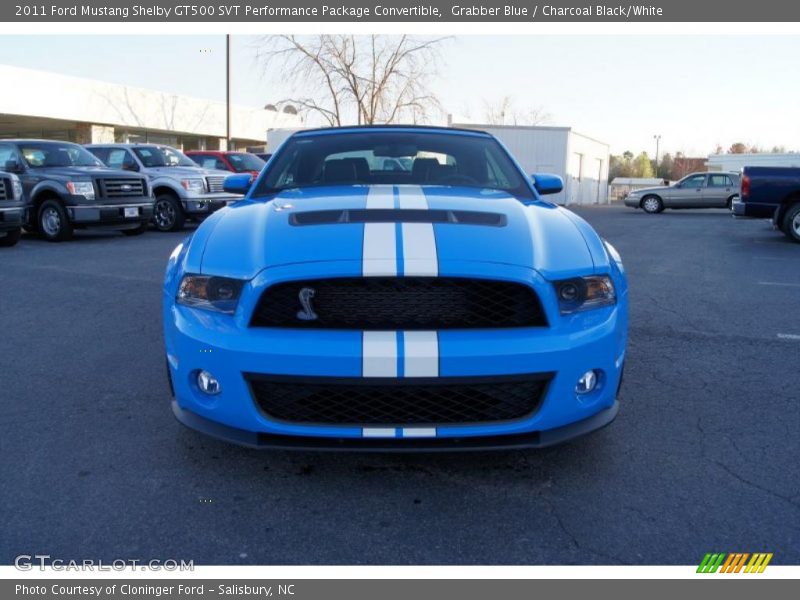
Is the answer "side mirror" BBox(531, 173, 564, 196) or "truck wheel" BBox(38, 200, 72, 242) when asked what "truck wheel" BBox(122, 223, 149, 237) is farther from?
"side mirror" BBox(531, 173, 564, 196)

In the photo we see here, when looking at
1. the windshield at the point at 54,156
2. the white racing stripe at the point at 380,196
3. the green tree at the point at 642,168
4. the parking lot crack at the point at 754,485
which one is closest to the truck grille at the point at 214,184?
the windshield at the point at 54,156

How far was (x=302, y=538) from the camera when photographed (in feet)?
7.64

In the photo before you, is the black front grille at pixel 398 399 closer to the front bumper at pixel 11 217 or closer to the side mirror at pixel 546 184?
the side mirror at pixel 546 184

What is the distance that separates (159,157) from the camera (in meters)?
14.0

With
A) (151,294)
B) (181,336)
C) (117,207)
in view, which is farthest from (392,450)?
(117,207)

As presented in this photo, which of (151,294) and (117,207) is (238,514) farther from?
(117,207)

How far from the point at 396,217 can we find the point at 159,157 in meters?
12.2

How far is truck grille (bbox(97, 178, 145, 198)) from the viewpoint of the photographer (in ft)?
38.3

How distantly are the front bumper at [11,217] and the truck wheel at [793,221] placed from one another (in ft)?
42.1

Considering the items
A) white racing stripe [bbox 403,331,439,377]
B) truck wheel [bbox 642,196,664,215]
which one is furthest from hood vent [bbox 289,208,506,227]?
truck wheel [bbox 642,196,664,215]

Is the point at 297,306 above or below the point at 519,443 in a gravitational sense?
above

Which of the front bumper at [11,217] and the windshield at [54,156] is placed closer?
the front bumper at [11,217]

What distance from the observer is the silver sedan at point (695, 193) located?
25.8 m

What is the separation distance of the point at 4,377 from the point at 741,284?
6995 millimetres
